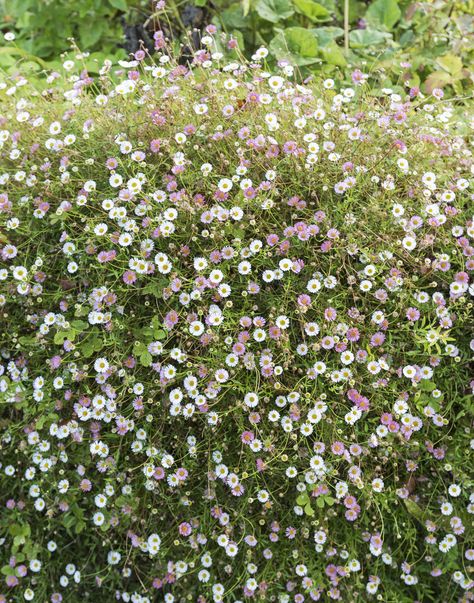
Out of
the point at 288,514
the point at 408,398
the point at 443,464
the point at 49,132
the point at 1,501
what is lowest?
the point at 1,501

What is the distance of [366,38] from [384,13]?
323 mm

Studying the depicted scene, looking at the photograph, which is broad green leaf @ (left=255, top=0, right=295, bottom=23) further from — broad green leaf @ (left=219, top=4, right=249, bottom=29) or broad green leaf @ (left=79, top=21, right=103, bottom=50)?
broad green leaf @ (left=79, top=21, right=103, bottom=50)

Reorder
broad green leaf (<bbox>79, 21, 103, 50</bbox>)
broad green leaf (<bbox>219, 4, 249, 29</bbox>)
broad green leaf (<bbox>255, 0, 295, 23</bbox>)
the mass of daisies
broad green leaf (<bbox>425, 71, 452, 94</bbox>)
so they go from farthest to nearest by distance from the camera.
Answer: broad green leaf (<bbox>79, 21, 103, 50</bbox>), broad green leaf (<bbox>219, 4, 249, 29</bbox>), broad green leaf (<bbox>255, 0, 295, 23</bbox>), broad green leaf (<bbox>425, 71, 452, 94</bbox>), the mass of daisies

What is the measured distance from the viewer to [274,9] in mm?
3203

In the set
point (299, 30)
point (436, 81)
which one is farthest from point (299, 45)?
point (436, 81)

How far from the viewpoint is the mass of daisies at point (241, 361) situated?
190 centimetres

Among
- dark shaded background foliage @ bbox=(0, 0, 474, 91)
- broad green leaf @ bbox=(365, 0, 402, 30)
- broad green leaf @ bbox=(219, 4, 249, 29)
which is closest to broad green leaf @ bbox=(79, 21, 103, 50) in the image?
dark shaded background foliage @ bbox=(0, 0, 474, 91)

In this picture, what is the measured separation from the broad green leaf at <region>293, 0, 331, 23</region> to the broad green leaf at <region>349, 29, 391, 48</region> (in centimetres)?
18

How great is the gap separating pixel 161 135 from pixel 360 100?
0.83 metres

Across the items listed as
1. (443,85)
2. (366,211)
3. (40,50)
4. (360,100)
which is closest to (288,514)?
(366,211)

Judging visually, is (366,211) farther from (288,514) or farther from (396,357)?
(288,514)

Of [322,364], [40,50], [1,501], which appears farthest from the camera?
[40,50]

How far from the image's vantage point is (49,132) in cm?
235

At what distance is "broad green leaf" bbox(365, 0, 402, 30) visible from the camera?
11.2 ft
